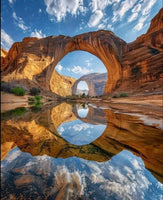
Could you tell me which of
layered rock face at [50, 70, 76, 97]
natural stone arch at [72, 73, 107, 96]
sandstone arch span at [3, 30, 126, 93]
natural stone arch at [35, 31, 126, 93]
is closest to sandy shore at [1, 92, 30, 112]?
sandstone arch span at [3, 30, 126, 93]

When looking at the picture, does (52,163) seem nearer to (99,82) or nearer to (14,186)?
(14,186)

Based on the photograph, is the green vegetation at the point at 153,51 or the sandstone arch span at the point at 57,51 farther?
the sandstone arch span at the point at 57,51

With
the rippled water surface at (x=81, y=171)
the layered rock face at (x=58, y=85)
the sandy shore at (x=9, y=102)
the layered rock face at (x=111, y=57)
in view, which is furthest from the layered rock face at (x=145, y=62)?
the layered rock face at (x=58, y=85)

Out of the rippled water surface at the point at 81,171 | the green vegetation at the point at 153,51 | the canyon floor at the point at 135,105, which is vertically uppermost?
the green vegetation at the point at 153,51

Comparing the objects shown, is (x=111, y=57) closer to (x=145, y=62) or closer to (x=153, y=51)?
(x=145, y=62)

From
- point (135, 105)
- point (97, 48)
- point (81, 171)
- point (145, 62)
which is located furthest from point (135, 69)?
point (81, 171)

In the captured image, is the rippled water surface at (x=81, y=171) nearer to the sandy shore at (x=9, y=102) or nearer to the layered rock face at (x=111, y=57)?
the sandy shore at (x=9, y=102)

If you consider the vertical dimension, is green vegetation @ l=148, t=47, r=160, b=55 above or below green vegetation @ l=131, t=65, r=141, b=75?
above

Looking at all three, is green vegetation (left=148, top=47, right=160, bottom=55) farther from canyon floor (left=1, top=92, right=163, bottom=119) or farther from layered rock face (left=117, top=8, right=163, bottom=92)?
canyon floor (left=1, top=92, right=163, bottom=119)
